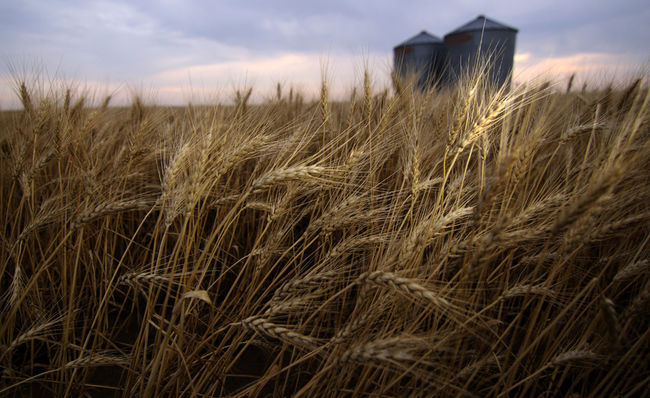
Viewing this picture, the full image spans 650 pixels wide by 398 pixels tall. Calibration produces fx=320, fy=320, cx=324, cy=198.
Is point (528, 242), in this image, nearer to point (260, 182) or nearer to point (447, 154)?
point (447, 154)

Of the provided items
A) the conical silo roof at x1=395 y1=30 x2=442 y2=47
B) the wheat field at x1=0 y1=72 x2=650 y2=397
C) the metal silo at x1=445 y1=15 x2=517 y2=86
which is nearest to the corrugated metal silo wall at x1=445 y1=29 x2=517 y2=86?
the metal silo at x1=445 y1=15 x2=517 y2=86

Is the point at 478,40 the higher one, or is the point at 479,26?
the point at 479,26

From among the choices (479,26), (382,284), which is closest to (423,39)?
(479,26)

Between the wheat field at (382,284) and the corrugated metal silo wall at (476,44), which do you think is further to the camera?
the corrugated metal silo wall at (476,44)

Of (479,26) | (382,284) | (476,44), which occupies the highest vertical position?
(479,26)

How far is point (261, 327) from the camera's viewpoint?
98 cm

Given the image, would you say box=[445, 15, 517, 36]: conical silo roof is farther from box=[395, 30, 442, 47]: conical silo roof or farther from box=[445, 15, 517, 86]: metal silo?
box=[395, 30, 442, 47]: conical silo roof

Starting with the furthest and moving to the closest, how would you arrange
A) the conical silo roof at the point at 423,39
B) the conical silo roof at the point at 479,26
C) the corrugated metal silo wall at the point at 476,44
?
the conical silo roof at the point at 423,39
the conical silo roof at the point at 479,26
the corrugated metal silo wall at the point at 476,44

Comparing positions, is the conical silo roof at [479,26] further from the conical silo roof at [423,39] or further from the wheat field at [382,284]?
the wheat field at [382,284]

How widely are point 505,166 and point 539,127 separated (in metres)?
0.30

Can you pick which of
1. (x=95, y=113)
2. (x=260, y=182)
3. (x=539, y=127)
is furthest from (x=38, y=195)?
(x=539, y=127)

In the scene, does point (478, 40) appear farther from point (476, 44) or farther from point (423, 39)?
point (423, 39)

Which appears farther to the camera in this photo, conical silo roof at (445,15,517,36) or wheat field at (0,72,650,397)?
conical silo roof at (445,15,517,36)

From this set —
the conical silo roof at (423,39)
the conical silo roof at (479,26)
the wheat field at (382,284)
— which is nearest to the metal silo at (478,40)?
the conical silo roof at (479,26)
